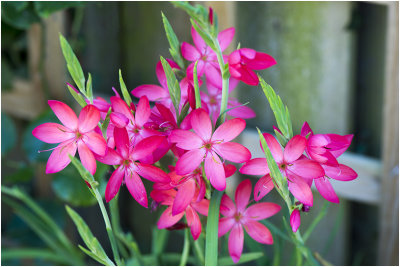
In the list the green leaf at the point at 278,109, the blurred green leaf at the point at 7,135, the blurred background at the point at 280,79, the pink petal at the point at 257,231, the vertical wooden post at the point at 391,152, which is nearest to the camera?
the green leaf at the point at 278,109

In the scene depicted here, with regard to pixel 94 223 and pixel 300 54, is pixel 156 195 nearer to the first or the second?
pixel 300 54

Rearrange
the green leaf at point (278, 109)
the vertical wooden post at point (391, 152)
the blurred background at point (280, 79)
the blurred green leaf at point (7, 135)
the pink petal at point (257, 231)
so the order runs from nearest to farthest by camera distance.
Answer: the green leaf at point (278, 109)
the pink petal at point (257, 231)
the vertical wooden post at point (391, 152)
the blurred background at point (280, 79)
the blurred green leaf at point (7, 135)

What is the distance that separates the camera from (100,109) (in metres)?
0.53

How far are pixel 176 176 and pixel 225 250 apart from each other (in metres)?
0.32

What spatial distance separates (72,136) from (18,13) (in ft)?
2.22

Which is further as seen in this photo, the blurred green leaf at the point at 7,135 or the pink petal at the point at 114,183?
the blurred green leaf at the point at 7,135

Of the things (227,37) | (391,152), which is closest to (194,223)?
(227,37)

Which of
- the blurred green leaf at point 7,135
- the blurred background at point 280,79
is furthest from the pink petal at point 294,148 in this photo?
the blurred green leaf at point 7,135

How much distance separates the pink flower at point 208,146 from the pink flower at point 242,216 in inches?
3.2

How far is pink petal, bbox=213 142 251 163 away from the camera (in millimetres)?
498

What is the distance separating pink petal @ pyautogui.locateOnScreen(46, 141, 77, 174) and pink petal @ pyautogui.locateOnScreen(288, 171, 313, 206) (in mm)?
227

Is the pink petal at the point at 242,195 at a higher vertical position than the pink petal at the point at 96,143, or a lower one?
lower

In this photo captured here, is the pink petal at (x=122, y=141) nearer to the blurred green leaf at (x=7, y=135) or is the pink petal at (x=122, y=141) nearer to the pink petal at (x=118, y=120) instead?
the pink petal at (x=118, y=120)

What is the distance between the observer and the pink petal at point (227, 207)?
573mm
